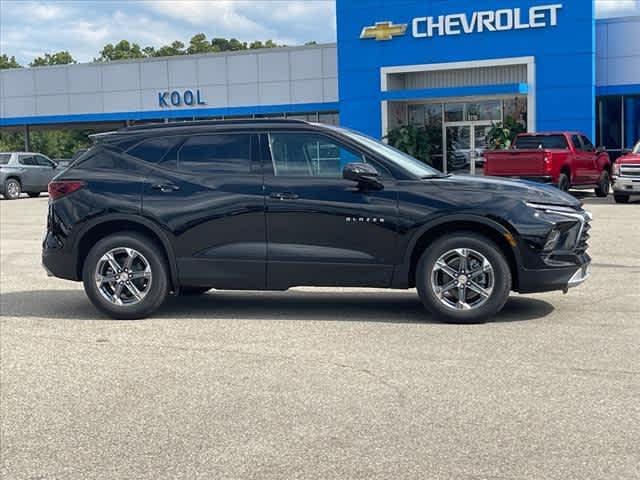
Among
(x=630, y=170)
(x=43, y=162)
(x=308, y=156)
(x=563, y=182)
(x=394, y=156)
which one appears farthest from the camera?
(x=43, y=162)

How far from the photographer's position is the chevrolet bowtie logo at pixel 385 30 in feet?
108

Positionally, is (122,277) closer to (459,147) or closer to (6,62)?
(459,147)

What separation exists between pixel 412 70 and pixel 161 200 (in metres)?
26.1

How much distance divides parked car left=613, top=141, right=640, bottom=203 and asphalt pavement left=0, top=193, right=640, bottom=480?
1303 cm

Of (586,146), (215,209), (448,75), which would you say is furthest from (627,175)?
(215,209)

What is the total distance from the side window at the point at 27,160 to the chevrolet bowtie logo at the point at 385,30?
13.6 m

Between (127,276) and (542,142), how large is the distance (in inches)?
688

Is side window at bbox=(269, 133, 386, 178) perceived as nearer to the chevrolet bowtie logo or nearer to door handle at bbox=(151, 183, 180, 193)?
door handle at bbox=(151, 183, 180, 193)

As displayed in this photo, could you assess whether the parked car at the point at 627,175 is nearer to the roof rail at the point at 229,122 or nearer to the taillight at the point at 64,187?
the roof rail at the point at 229,122

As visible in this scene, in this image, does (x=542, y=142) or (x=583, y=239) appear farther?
(x=542, y=142)

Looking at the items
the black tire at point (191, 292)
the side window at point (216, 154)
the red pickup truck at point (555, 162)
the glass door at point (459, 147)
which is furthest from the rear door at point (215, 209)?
the glass door at point (459, 147)

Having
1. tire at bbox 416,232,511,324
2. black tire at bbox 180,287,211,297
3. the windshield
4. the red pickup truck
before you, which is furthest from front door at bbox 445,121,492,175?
tire at bbox 416,232,511,324

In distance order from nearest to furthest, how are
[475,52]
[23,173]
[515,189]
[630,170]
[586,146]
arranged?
[515,189]
[630,170]
[586,146]
[23,173]
[475,52]

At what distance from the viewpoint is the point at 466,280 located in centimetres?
748
